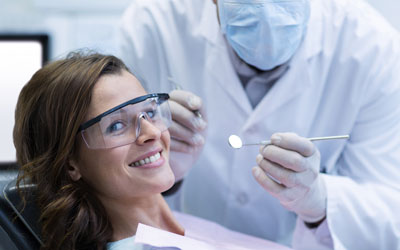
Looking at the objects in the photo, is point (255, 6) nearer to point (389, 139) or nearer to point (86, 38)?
point (389, 139)

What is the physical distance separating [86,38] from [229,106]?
1408 mm

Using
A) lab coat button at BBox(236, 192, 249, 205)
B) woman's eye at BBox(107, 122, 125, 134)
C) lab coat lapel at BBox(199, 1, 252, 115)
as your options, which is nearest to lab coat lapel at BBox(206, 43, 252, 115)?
lab coat lapel at BBox(199, 1, 252, 115)

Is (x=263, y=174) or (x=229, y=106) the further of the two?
(x=229, y=106)

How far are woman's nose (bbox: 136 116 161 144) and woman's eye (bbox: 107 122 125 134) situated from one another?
2.2 inches

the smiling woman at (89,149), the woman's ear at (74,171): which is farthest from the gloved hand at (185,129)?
the woman's ear at (74,171)

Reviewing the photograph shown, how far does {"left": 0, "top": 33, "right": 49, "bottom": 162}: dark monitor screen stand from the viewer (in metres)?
2.21

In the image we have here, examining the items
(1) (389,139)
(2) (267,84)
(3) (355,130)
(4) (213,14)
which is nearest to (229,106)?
(2) (267,84)

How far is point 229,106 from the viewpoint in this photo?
5.74ft

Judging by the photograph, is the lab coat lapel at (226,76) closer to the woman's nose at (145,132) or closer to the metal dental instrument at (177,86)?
the metal dental instrument at (177,86)

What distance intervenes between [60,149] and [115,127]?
172 millimetres

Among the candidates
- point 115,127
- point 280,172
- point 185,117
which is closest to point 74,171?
point 115,127

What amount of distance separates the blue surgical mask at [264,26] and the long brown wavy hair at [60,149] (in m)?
0.43

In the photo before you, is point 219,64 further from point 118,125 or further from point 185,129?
point 118,125

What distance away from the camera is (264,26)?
1477 mm
